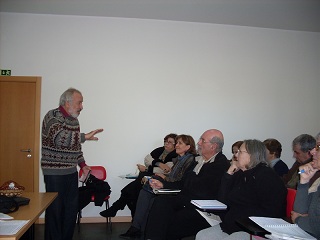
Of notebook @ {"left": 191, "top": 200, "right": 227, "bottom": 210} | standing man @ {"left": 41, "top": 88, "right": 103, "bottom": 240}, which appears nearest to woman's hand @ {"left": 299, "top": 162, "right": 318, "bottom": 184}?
notebook @ {"left": 191, "top": 200, "right": 227, "bottom": 210}

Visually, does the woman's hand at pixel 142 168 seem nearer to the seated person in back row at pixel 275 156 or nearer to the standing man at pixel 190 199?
the standing man at pixel 190 199

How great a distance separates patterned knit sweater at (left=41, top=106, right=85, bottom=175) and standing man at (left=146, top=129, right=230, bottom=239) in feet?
3.02

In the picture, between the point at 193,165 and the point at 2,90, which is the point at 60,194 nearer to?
the point at 193,165

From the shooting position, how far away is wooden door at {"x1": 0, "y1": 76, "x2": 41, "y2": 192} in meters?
4.45

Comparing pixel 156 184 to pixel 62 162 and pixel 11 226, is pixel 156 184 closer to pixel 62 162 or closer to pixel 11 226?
pixel 62 162

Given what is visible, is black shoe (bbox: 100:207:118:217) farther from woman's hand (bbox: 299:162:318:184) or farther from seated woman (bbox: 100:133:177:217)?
woman's hand (bbox: 299:162:318:184)

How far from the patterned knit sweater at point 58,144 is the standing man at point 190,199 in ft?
3.02

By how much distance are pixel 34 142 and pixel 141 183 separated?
5.72 feet

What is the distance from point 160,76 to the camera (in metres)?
4.69

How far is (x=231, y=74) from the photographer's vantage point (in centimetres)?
487

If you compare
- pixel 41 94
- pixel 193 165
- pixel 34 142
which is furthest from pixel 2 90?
pixel 193 165

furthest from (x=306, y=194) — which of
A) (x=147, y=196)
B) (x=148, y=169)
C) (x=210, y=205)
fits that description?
(x=148, y=169)

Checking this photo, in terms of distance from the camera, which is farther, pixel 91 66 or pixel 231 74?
pixel 231 74

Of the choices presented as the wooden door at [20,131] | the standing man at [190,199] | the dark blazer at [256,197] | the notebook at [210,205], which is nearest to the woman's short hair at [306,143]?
the standing man at [190,199]
